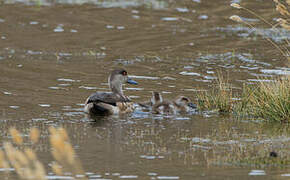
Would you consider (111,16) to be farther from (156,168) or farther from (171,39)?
(156,168)

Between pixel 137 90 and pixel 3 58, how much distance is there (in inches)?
216

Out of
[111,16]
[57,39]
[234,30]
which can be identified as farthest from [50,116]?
[111,16]

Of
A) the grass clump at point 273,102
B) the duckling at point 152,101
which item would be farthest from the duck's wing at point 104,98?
the grass clump at point 273,102

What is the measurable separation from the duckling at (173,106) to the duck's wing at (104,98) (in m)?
0.66

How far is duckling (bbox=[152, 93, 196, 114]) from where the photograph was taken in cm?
1369

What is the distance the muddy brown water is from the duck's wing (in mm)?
337

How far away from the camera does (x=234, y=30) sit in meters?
25.8

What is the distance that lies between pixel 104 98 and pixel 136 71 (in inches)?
202

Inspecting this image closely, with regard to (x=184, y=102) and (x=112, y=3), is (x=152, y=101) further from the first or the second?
(x=112, y=3)

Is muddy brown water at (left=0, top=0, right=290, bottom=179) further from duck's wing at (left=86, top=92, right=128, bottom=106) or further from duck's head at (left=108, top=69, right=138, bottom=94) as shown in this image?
duck's head at (left=108, top=69, right=138, bottom=94)

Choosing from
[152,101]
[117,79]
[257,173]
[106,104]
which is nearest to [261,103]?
[152,101]

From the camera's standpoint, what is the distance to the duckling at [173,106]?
13688mm

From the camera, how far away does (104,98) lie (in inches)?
537

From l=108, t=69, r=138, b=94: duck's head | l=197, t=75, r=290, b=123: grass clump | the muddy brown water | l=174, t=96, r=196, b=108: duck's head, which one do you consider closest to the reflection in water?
the muddy brown water
